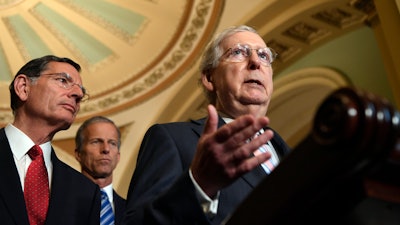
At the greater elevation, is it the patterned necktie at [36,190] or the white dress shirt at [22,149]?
the white dress shirt at [22,149]

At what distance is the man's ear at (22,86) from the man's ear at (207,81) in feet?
3.20

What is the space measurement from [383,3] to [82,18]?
4577mm

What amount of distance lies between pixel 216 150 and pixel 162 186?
0.41 m

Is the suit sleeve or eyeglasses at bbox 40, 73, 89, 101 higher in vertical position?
the suit sleeve

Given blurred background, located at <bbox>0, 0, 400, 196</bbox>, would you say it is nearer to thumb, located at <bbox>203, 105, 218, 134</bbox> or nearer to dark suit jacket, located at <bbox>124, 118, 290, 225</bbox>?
dark suit jacket, located at <bbox>124, 118, 290, 225</bbox>

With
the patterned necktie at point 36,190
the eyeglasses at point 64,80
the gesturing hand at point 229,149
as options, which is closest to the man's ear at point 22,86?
the eyeglasses at point 64,80

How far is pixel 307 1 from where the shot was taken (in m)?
5.95

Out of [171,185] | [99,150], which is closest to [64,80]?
[99,150]

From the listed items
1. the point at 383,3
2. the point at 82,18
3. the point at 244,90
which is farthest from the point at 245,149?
the point at 82,18

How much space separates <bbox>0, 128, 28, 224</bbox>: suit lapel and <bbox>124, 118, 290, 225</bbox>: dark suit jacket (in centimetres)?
59

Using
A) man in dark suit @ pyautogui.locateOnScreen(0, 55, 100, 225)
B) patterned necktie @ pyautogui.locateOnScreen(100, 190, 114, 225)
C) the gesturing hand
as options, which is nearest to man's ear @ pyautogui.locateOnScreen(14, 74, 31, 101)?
man in dark suit @ pyautogui.locateOnScreen(0, 55, 100, 225)

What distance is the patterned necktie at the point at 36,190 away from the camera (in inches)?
81.4

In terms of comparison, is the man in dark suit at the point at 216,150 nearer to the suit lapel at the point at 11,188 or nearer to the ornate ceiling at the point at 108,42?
the suit lapel at the point at 11,188

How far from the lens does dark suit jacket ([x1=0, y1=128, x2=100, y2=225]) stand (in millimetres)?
1971
